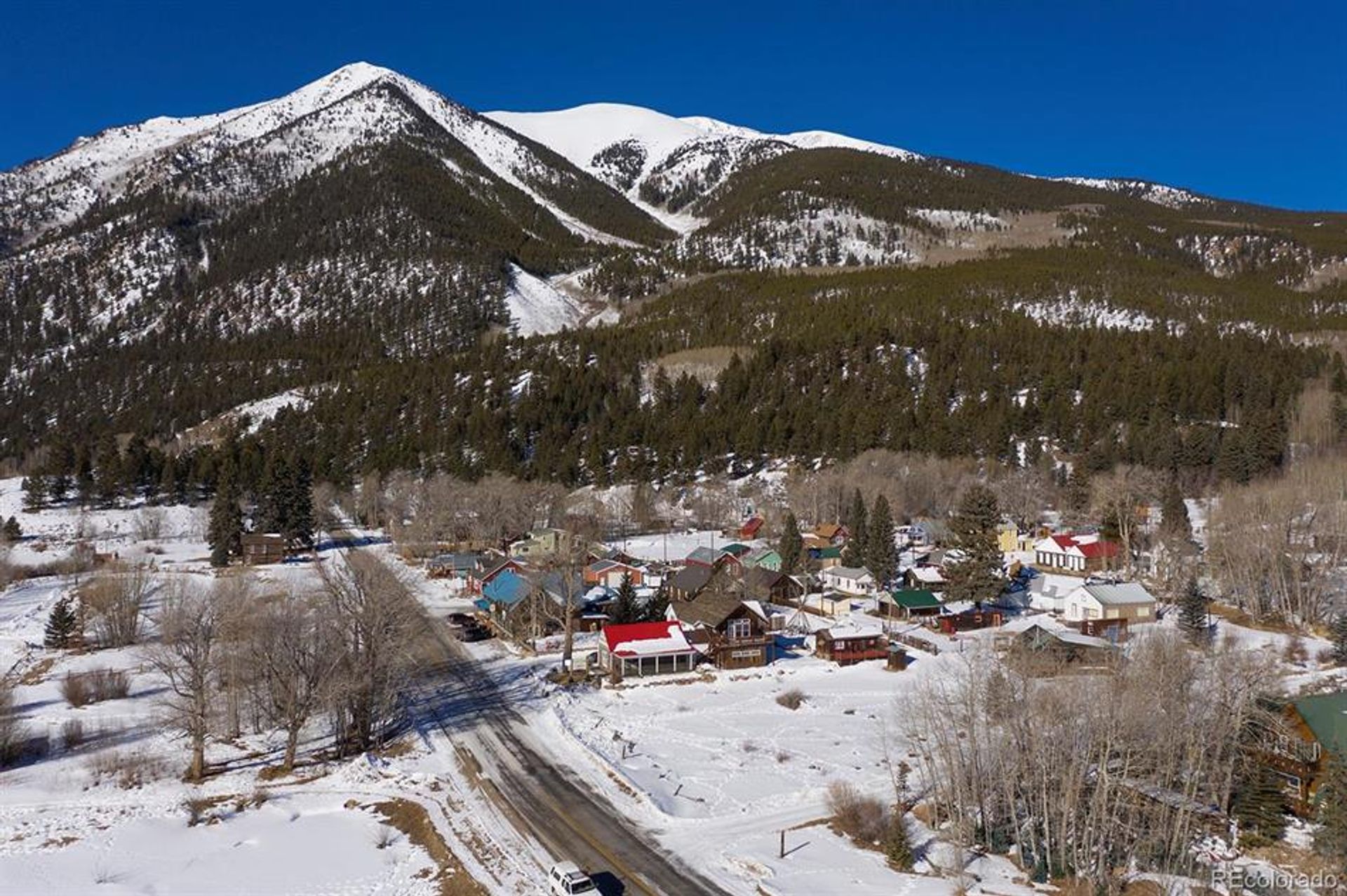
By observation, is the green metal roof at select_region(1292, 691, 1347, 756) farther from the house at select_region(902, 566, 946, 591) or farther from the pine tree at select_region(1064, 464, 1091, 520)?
the pine tree at select_region(1064, 464, 1091, 520)

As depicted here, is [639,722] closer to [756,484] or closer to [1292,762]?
[1292,762]

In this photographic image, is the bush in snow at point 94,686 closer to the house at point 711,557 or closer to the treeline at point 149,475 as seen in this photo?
the house at point 711,557

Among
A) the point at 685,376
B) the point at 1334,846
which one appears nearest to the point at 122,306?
the point at 685,376

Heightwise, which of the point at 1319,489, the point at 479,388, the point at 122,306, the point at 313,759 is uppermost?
the point at 122,306

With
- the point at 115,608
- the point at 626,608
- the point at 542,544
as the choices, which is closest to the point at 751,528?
the point at 542,544

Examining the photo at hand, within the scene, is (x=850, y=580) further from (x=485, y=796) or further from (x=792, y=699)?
(x=485, y=796)

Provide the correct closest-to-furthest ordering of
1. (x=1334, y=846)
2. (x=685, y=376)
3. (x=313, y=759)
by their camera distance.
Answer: (x=1334, y=846)
(x=313, y=759)
(x=685, y=376)
